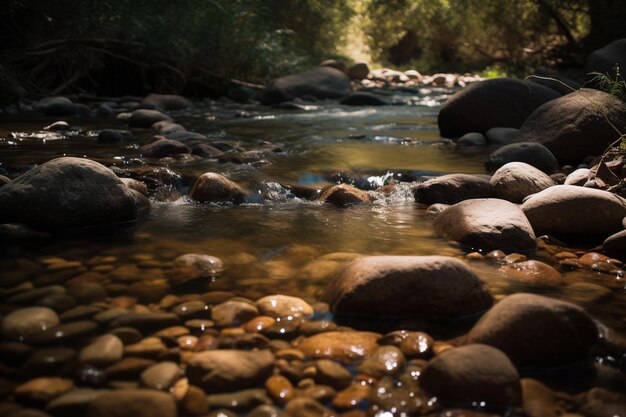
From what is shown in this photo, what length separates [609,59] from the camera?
294 inches

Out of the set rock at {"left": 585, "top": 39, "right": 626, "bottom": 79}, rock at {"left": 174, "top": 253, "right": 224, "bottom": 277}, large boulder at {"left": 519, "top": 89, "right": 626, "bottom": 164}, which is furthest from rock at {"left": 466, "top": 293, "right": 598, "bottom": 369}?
rock at {"left": 585, "top": 39, "right": 626, "bottom": 79}

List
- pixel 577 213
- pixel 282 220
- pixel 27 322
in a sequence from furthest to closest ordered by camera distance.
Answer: pixel 282 220 → pixel 577 213 → pixel 27 322

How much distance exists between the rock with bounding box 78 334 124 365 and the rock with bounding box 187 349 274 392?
0.85ft

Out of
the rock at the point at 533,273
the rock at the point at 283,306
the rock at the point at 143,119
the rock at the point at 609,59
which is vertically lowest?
the rock at the point at 533,273

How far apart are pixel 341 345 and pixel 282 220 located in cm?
190

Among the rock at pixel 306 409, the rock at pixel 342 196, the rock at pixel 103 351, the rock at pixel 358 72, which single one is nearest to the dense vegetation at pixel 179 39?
the rock at pixel 358 72

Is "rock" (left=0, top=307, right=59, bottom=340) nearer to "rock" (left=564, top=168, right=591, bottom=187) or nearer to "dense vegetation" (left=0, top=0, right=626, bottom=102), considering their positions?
"rock" (left=564, top=168, right=591, bottom=187)

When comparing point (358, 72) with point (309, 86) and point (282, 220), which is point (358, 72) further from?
point (282, 220)

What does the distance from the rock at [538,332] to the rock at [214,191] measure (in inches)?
101

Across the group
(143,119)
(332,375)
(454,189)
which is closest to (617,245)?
(454,189)

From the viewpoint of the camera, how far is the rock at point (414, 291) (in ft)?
7.63

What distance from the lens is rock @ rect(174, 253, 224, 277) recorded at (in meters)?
2.80

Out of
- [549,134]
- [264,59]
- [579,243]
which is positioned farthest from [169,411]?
[264,59]

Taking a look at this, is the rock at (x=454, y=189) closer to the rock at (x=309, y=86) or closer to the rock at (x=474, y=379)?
the rock at (x=474, y=379)
